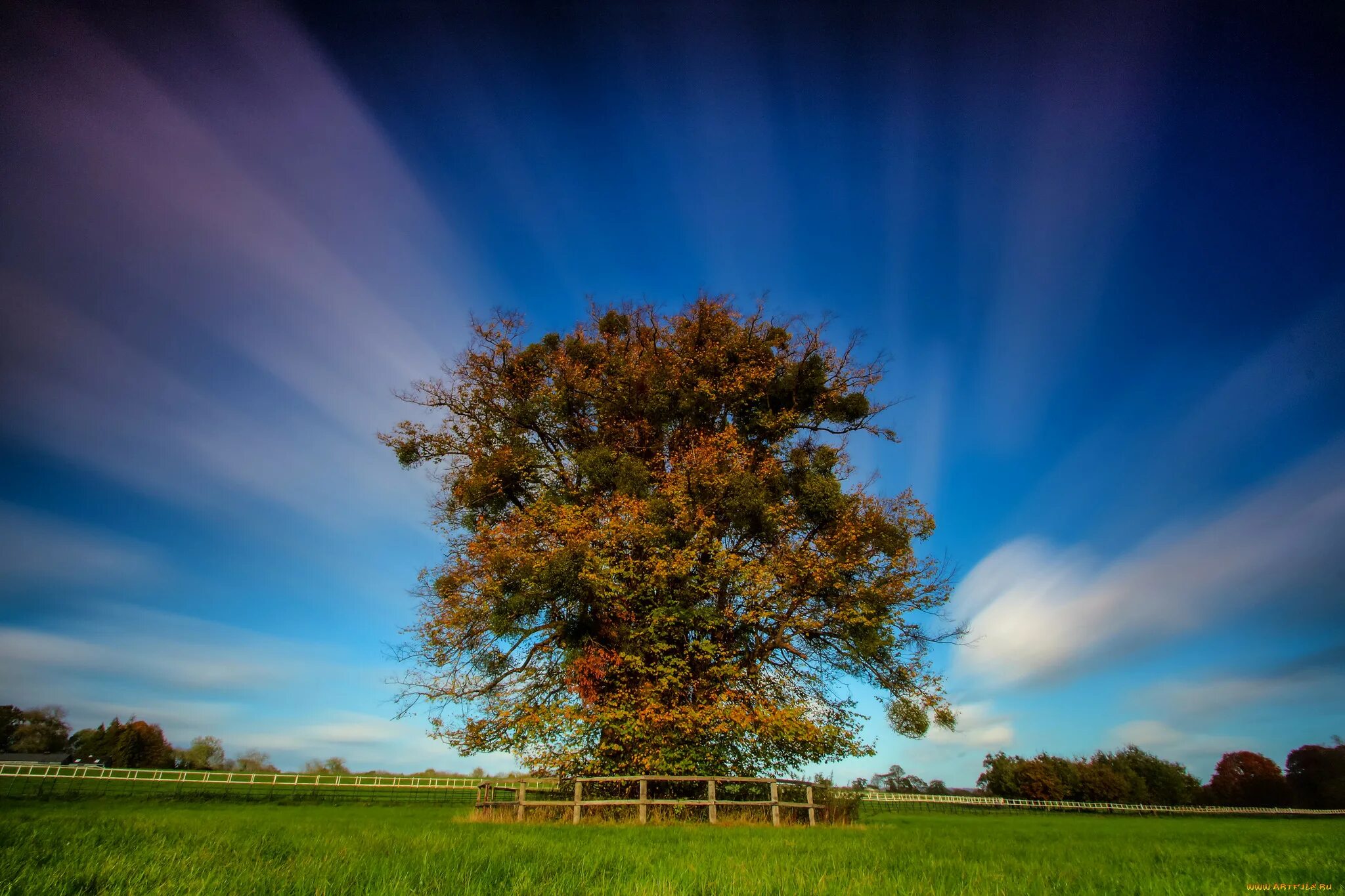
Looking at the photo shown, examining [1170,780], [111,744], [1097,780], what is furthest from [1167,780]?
[111,744]

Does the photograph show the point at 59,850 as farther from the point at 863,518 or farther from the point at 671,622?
the point at 863,518

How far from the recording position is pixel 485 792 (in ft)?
49.0

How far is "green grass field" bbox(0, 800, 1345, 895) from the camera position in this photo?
11.0 feet

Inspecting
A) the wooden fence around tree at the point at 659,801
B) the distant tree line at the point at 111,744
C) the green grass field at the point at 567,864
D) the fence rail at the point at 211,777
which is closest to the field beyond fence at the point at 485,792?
the wooden fence around tree at the point at 659,801

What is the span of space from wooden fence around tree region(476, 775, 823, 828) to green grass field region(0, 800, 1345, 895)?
15.7ft

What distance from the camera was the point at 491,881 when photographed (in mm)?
3674

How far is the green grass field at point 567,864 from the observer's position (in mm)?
3352

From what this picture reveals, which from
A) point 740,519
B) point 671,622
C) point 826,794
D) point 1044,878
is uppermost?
point 740,519

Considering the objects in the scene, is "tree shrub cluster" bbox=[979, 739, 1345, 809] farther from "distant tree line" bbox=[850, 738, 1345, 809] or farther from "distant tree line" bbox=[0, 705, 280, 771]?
"distant tree line" bbox=[0, 705, 280, 771]

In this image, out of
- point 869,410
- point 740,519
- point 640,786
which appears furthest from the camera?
point 869,410

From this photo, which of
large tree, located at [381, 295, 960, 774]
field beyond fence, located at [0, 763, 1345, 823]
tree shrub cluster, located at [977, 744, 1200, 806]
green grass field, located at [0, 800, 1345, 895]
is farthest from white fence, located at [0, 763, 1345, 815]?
green grass field, located at [0, 800, 1345, 895]

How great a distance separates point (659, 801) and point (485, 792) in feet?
18.3

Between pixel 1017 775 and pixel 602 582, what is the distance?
8882 centimetres

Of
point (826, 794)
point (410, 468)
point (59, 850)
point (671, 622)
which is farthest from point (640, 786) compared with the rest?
point (410, 468)
